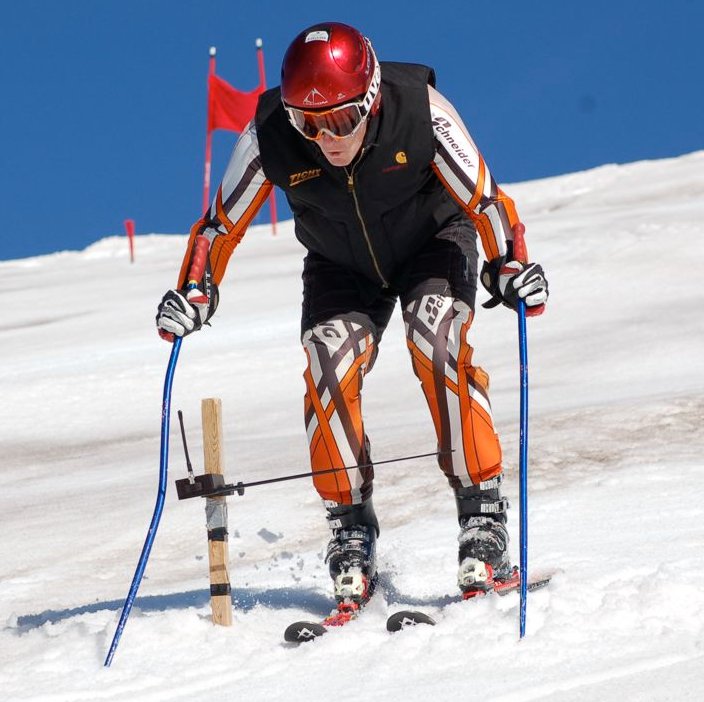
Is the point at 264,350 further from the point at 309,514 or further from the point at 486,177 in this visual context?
the point at 486,177

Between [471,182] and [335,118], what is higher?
[335,118]

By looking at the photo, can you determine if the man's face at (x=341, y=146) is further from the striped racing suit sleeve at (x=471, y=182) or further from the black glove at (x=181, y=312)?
the black glove at (x=181, y=312)

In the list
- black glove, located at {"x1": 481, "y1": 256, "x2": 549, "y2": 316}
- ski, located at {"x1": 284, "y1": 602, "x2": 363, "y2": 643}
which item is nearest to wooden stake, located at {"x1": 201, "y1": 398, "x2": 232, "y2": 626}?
ski, located at {"x1": 284, "y1": 602, "x2": 363, "y2": 643}

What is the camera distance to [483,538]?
421 centimetres

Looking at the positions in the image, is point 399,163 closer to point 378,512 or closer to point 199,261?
point 199,261

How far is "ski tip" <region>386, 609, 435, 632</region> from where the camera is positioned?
376 centimetres

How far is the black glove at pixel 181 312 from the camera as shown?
4.23 m

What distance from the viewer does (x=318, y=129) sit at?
13.2 ft

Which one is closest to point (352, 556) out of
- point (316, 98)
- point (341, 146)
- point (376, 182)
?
point (376, 182)

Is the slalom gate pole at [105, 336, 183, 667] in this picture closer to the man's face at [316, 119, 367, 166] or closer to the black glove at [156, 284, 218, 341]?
the black glove at [156, 284, 218, 341]

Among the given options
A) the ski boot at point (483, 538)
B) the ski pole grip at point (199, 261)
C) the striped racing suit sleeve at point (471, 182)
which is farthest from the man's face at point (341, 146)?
the ski boot at point (483, 538)

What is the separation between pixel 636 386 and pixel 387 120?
5.34 metres

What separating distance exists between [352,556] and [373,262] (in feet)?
3.53

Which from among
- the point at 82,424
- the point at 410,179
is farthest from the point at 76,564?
the point at 82,424
